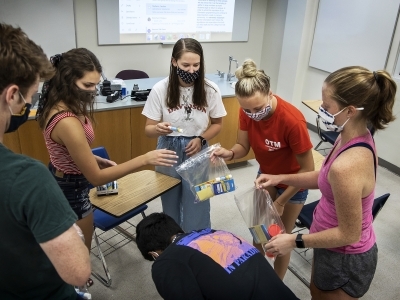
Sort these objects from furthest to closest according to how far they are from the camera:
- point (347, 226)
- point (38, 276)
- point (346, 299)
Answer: point (346, 299)
point (347, 226)
point (38, 276)

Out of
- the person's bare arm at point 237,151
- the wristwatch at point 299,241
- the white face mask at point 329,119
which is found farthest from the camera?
the person's bare arm at point 237,151

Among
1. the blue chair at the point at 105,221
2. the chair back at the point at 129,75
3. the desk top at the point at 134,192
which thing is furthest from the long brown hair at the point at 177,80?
the chair back at the point at 129,75

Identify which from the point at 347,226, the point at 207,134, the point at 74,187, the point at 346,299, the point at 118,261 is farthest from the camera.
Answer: the point at 118,261

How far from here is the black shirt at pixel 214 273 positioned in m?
1.18

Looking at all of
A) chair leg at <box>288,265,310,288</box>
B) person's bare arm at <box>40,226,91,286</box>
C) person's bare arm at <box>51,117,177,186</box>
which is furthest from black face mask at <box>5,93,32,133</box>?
chair leg at <box>288,265,310,288</box>

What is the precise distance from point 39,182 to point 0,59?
0.30 metres

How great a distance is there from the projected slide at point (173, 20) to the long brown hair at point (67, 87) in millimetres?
3321

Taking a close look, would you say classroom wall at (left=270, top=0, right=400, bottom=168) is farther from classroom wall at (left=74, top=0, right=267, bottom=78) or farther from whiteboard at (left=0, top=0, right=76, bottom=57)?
whiteboard at (left=0, top=0, right=76, bottom=57)

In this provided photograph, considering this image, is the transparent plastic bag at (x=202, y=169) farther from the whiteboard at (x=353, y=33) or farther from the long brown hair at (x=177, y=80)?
the whiteboard at (x=353, y=33)

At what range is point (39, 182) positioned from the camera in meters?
0.82

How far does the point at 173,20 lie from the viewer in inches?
198

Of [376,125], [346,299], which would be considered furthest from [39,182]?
[346,299]

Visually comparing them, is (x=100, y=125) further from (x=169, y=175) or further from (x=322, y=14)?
(x=322, y=14)

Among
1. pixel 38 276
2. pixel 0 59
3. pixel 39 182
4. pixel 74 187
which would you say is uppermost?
pixel 0 59
